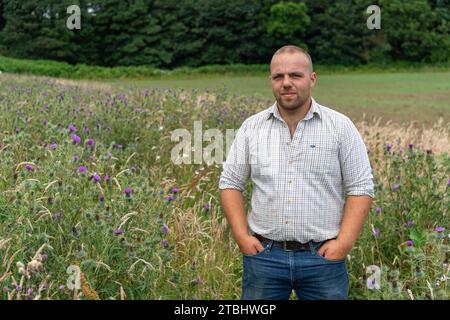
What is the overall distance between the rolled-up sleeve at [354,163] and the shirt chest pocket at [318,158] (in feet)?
0.17

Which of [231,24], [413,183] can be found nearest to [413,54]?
[231,24]

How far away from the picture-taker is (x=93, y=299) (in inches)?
106

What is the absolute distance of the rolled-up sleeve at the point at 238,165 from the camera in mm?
2855

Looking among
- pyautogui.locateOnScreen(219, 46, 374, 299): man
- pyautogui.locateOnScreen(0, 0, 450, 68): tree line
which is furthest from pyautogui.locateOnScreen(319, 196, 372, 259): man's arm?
pyautogui.locateOnScreen(0, 0, 450, 68): tree line

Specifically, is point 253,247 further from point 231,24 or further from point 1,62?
point 231,24

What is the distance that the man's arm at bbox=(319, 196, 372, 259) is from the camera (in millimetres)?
2695

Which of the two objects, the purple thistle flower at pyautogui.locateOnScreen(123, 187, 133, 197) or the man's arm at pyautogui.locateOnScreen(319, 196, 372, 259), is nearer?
the man's arm at pyautogui.locateOnScreen(319, 196, 372, 259)

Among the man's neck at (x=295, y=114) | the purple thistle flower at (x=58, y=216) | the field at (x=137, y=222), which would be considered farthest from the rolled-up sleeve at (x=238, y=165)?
the purple thistle flower at (x=58, y=216)

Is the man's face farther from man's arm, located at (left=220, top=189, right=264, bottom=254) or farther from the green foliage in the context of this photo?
the green foliage

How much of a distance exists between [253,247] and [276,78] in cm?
76

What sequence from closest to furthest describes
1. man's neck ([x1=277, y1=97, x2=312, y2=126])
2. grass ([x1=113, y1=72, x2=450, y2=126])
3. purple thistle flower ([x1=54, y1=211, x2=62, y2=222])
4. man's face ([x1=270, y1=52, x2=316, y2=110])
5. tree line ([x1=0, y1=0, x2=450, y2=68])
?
man's face ([x1=270, y1=52, x2=316, y2=110]) → man's neck ([x1=277, y1=97, x2=312, y2=126]) → purple thistle flower ([x1=54, y1=211, x2=62, y2=222]) → grass ([x1=113, y1=72, x2=450, y2=126]) → tree line ([x1=0, y1=0, x2=450, y2=68])

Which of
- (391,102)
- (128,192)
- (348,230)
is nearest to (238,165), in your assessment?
(348,230)

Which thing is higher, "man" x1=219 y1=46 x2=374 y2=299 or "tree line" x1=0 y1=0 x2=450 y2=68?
"tree line" x1=0 y1=0 x2=450 y2=68

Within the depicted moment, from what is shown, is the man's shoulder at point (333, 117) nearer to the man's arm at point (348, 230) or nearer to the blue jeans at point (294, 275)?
the man's arm at point (348, 230)
